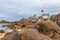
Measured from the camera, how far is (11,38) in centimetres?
828

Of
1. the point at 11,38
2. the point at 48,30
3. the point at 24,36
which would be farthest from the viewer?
the point at 48,30

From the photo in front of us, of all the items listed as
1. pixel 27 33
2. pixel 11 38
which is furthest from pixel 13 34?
pixel 27 33

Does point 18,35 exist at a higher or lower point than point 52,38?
higher

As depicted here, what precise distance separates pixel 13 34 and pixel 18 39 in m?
0.57

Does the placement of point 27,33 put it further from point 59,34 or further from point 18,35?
point 59,34

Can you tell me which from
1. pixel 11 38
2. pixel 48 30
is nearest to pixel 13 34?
pixel 11 38

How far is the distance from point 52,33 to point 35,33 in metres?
1.26

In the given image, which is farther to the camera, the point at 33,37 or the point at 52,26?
the point at 52,26

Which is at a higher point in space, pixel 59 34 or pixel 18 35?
pixel 18 35

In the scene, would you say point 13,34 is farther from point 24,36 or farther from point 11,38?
point 24,36

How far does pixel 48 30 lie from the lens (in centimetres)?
888

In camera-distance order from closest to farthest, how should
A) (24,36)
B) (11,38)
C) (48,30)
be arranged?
1. (24,36)
2. (11,38)
3. (48,30)

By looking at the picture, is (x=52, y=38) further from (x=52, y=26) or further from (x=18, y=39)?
(x=18, y=39)

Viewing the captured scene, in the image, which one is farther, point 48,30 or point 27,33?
point 48,30
